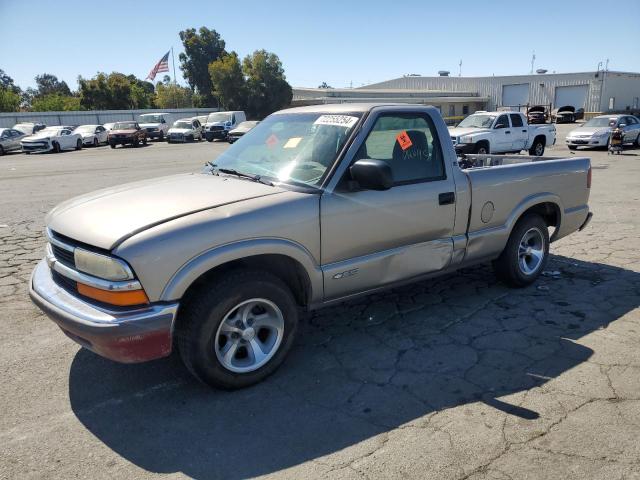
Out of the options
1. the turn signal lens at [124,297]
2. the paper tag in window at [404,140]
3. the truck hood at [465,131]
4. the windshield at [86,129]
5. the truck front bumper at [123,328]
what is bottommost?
the truck front bumper at [123,328]

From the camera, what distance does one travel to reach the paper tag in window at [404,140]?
Result: 13.5ft

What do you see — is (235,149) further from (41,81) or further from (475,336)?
(41,81)

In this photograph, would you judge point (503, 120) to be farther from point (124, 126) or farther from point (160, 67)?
point (160, 67)

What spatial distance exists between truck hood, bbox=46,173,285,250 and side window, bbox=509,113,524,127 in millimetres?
15755

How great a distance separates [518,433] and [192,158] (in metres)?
21.4

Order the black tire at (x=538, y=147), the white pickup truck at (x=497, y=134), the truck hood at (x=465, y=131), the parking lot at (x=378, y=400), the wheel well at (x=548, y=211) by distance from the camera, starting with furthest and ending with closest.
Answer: the black tire at (x=538, y=147)
the truck hood at (x=465, y=131)
the white pickup truck at (x=497, y=134)
the wheel well at (x=548, y=211)
the parking lot at (x=378, y=400)

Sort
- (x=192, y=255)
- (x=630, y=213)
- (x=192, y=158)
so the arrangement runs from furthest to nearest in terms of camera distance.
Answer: (x=192, y=158)
(x=630, y=213)
(x=192, y=255)

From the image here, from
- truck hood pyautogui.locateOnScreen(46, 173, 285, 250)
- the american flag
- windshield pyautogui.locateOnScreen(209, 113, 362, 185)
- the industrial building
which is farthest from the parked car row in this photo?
truck hood pyautogui.locateOnScreen(46, 173, 285, 250)

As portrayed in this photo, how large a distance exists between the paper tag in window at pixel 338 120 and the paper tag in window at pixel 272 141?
36 centimetres

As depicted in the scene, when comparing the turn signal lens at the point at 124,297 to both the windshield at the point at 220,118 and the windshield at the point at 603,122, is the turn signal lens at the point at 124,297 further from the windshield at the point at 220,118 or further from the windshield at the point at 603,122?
the windshield at the point at 220,118

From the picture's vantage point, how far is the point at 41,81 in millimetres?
123125

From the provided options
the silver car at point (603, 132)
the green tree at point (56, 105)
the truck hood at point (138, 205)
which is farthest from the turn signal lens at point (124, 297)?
the green tree at point (56, 105)

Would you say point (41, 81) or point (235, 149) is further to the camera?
point (41, 81)

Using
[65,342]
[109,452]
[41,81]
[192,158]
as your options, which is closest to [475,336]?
[109,452]
